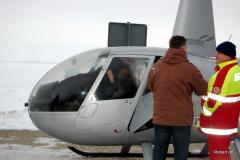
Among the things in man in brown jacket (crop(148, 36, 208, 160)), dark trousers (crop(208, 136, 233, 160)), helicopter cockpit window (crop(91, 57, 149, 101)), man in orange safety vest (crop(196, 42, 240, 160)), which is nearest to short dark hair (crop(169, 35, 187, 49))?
man in brown jacket (crop(148, 36, 208, 160))

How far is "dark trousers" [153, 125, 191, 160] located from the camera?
3.42 m

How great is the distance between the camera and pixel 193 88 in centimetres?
343

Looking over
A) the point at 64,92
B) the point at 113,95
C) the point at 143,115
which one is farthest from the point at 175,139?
the point at 64,92

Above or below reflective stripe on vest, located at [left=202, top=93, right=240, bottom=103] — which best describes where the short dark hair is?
above

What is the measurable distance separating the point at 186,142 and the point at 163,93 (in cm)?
63

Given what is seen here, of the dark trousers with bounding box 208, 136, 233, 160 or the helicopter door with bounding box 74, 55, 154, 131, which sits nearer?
the dark trousers with bounding box 208, 136, 233, 160

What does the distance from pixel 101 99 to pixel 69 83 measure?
53 centimetres

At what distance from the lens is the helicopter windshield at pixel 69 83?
4.32 meters

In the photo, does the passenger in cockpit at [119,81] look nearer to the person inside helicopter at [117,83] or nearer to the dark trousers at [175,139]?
the person inside helicopter at [117,83]

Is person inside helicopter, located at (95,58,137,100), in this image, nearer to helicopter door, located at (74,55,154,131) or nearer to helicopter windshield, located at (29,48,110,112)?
helicopter door, located at (74,55,154,131)

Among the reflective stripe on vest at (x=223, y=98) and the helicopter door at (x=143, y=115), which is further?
the helicopter door at (x=143, y=115)

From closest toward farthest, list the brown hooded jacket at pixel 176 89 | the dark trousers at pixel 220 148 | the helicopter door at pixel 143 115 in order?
1. the brown hooded jacket at pixel 176 89
2. the dark trousers at pixel 220 148
3. the helicopter door at pixel 143 115

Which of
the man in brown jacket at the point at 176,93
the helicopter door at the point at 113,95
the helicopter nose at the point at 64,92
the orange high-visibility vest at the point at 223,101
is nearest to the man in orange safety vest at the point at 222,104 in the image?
the orange high-visibility vest at the point at 223,101

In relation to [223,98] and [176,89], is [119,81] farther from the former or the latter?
[223,98]
